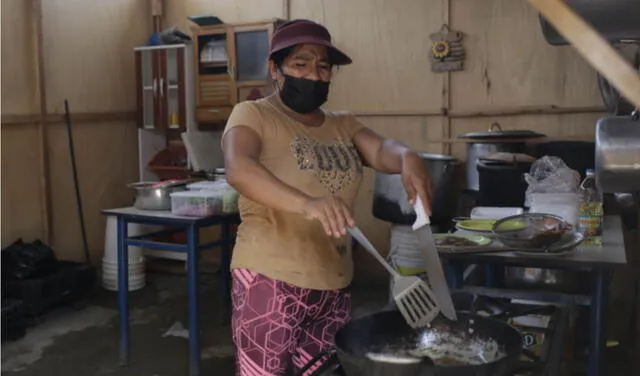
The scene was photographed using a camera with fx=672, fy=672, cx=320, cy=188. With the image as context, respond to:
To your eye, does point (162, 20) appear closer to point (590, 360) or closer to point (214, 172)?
point (214, 172)

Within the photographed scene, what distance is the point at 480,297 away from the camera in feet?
6.68

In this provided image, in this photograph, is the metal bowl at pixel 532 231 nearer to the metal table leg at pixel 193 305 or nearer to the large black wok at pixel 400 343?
the large black wok at pixel 400 343

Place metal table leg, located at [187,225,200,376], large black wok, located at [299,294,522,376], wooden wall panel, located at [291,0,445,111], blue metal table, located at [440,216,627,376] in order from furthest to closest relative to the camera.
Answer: wooden wall panel, located at [291,0,445,111] → metal table leg, located at [187,225,200,376] → blue metal table, located at [440,216,627,376] → large black wok, located at [299,294,522,376]

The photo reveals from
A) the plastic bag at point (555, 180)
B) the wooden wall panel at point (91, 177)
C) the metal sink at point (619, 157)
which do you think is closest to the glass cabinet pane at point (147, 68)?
the wooden wall panel at point (91, 177)

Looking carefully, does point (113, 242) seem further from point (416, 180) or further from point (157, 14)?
point (416, 180)

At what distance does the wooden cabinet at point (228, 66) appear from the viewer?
5.45 meters

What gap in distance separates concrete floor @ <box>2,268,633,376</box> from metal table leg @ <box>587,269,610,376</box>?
1456 millimetres

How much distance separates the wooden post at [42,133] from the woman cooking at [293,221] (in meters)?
3.80

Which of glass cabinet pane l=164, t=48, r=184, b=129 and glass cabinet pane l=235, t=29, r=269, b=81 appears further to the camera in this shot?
glass cabinet pane l=164, t=48, r=184, b=129

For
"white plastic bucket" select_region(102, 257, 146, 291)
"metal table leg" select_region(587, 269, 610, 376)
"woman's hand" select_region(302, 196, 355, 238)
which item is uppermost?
"woman's hand" select_region(302, 196, 355, 238)

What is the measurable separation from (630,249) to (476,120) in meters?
1.45

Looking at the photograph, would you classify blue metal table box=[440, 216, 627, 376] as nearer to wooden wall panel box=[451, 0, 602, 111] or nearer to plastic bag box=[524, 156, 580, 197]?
plastic bag box=[524, 156, 580, 197]

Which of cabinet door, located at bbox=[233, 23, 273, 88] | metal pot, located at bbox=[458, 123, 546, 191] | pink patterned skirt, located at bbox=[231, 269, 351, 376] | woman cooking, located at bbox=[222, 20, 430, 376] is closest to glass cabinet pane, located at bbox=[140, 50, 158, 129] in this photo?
cabinet door, located at bbox=[233, 23, 273, 88]

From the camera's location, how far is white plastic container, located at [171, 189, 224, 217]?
376cm
